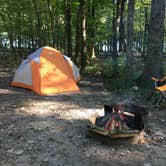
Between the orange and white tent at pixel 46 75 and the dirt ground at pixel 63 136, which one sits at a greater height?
the orange and white tent at pixel 46 75

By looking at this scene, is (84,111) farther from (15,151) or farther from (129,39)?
(129,39)

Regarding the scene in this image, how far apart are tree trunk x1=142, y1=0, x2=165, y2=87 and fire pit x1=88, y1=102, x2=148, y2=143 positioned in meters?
3.58

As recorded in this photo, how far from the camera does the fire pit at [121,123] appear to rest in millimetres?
5020

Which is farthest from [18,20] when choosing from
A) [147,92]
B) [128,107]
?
[128,107]

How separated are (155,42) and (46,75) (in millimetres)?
3583

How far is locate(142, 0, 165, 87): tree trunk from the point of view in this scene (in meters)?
8.79

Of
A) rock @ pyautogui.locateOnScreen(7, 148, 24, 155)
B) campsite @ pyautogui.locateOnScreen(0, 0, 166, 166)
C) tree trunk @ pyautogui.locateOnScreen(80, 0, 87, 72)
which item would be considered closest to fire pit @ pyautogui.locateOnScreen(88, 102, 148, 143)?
campsite @ pyautogui.locateOnScreen(0, 0, 166, 166)

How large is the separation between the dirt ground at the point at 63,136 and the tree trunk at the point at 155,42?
1.16 m

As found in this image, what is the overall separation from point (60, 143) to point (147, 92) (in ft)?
14.2

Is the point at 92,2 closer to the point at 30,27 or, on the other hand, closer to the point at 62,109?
the point at 30,27

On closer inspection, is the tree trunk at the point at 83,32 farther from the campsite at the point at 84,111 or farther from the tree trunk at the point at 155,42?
the tree trunk at the point at 155,42

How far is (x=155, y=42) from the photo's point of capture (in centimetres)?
898

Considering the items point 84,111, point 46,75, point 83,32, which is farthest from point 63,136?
point 83,32

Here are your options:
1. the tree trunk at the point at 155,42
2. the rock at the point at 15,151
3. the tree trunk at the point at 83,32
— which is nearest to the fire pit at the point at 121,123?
the rock at the point at 15,151
